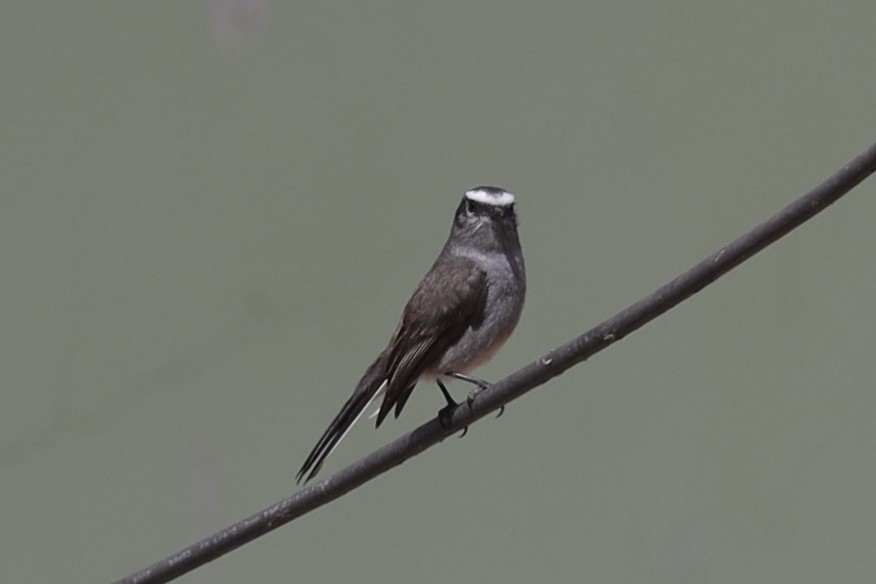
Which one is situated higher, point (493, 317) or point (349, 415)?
point (493, 317)

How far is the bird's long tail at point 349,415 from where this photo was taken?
4387 millimetres

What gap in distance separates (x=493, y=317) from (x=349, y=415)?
609mm

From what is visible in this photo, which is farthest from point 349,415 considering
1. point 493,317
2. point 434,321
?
point 493,317

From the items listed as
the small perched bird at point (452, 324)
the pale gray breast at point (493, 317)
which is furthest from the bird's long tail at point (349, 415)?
the pale gray breast at point (493, 317)

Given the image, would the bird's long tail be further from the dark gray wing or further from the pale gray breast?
the pale gray breast

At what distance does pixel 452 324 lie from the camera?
15.3 ft

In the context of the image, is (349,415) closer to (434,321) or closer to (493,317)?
(434,321)

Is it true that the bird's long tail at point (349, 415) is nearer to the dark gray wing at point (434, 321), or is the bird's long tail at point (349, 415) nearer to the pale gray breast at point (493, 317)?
the dark gray wing at point (434, 321)

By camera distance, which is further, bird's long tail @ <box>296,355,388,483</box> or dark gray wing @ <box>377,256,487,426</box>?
dark gray wing @ <box>377,256,487,426</box>

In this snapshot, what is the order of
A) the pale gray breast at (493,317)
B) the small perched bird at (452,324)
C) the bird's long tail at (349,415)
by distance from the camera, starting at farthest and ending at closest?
1. the pale gray breast at (493,317)
2. the small perched bird at (452,324)
3. the bird's long tail at (349,415)

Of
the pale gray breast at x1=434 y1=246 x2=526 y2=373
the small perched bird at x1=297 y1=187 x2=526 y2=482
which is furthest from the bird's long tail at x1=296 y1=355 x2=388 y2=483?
the pale gray breast at x1=434 y1=246 x2=526 y2=373

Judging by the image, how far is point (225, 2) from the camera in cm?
637

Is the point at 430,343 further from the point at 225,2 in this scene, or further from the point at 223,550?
the point at 225,2

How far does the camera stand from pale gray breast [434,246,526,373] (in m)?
4.68
